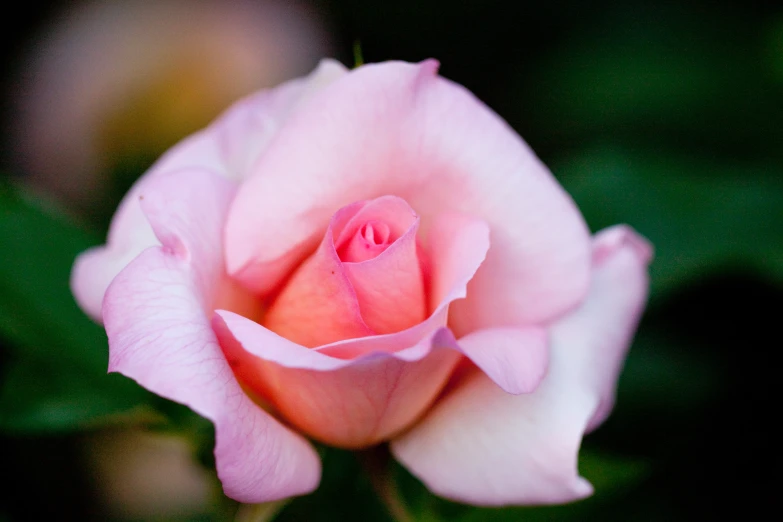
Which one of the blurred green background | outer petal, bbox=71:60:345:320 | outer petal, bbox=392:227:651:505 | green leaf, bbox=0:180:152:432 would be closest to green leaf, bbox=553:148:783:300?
the blurred green background

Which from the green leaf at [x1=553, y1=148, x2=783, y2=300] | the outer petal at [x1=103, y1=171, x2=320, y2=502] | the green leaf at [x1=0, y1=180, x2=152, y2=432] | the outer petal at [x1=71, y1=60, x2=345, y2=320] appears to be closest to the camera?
the outer petal at [x1=103, y1=171, x2=320, y2=502]

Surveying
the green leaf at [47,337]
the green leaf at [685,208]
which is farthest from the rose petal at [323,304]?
the green leaf at [685,208]

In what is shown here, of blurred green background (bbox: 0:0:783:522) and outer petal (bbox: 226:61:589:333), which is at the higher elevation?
outer petal (bbox: 226:61:589:333)

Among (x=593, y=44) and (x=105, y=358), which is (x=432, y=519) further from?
(x=593, y=44)

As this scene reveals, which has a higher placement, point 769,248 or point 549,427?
point 549,427

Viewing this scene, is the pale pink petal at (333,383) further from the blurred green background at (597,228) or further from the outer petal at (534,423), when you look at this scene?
the blurred green background at (597,228)

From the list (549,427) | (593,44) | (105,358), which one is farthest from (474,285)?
(593,44)

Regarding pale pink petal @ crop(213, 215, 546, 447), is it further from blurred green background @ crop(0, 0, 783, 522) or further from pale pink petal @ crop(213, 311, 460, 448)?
blurred green background @ crop(0, 0, 783, 522)

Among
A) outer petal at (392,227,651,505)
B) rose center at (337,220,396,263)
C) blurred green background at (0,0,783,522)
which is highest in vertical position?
rose center at (337,220,396,263)
